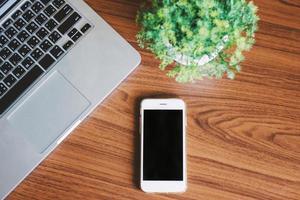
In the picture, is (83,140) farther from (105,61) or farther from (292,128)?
(292,128)

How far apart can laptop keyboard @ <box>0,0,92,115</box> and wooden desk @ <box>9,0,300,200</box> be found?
0.12 metres

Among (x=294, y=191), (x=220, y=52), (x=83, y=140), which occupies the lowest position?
(x=294, y=191)

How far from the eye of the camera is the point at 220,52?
66 centimetres

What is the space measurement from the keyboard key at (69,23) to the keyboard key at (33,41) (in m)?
0.04

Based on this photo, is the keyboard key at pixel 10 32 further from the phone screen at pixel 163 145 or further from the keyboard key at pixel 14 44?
the phone screen at pixel 163 145

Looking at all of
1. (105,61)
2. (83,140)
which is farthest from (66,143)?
(105,61)

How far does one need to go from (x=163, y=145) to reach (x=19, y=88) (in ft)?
0.87

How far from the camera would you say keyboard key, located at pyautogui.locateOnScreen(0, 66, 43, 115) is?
72 centimetres

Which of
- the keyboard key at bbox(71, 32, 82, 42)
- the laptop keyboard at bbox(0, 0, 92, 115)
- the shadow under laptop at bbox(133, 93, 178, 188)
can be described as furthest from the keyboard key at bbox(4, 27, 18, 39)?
the shadow under laptop at bbox(133, 93, 178, 188)

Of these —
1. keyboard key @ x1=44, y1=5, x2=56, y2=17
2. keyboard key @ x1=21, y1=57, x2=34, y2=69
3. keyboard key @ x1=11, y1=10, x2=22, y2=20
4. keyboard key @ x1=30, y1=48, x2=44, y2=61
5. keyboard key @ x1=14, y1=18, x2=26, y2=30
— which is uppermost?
keyboard key @ x1=11, y1=10, x2=22, y2=20

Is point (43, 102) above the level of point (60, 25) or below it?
below

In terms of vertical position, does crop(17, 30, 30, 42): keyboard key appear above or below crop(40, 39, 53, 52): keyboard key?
above

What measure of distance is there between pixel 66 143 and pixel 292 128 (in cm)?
38

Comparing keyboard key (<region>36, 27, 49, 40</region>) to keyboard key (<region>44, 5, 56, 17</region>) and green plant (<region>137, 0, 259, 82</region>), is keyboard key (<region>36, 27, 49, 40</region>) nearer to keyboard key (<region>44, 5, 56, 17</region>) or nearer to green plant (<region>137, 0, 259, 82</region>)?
keyboard key (<region>44, 5, 56, 17</region>)
